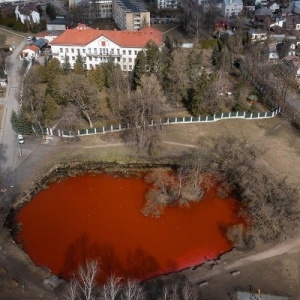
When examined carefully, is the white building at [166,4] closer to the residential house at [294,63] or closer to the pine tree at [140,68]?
the residential house at [294,63]

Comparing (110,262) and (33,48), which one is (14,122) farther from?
(33,48)

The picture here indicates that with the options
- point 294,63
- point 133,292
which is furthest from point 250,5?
point 133,292

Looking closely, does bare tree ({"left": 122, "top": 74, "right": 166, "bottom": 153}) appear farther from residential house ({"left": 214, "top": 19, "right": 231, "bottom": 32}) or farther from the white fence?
residential house ({"left": 214, "top": 19, "right": 231, "bottom": 32})

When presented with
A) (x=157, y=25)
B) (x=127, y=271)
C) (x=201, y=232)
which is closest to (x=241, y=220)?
(x=201, y=232)

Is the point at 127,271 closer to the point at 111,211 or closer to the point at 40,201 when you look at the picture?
the point at 111,211

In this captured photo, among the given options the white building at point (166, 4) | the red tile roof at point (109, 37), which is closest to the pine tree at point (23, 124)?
the red tile roof at point (109, 37)

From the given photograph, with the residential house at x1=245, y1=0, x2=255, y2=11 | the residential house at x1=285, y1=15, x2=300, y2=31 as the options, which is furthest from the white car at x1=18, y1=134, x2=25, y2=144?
the residential house at x1=245, y1=0, x2=255, y2=11
